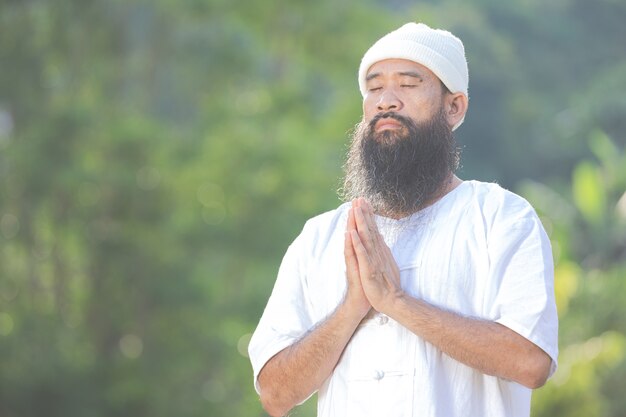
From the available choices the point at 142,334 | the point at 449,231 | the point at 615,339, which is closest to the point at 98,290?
the point at 142,334

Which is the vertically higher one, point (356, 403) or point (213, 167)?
point (213, 167)

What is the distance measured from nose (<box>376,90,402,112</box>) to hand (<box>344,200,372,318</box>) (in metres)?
0.31

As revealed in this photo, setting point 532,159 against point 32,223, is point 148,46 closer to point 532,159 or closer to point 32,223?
point 32,223

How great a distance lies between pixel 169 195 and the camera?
816 inches

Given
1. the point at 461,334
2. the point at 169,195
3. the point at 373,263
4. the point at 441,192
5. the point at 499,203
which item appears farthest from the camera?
the point at 169,195

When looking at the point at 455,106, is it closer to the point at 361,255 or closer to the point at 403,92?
the point at 403,92

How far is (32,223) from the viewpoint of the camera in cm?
2016

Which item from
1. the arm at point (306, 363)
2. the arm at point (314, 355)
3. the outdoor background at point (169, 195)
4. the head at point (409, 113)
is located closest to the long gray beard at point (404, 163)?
the head at point (409, 113)

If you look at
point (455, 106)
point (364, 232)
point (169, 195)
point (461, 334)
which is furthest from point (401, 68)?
point (169, 195)

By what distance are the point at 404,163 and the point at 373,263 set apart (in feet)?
1.02

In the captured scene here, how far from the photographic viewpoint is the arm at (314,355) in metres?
3.09

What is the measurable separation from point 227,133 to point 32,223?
324cm

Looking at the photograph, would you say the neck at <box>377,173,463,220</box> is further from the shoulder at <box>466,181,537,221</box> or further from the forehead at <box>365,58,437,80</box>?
the forehead at <box>365,58,437,80</box>

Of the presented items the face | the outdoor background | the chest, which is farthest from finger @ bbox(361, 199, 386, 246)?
the outdoor background
